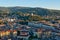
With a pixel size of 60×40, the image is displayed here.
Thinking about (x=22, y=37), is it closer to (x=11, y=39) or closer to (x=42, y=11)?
(x=11, y=39)

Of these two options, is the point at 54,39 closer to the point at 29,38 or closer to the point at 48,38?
the point at 48,38

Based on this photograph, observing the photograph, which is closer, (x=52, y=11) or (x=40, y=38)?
(x=40, y=38)

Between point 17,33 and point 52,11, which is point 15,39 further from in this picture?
point 52,11

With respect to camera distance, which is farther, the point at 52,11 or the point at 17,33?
the point at 52,11

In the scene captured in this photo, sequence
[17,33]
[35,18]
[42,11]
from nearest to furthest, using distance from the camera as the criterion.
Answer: [17,33] → [35,18] → [42,11]

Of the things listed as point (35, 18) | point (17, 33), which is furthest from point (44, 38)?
point (35, 18)

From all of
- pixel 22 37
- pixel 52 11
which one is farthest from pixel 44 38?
pixel 52 11

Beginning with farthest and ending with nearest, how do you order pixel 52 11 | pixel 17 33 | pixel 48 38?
pixel 52 11, pixel 17 33, pixel 48 38

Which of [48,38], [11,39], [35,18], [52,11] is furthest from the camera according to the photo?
[52,11]

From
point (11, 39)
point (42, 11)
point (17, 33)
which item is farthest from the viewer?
point (42, 11)
